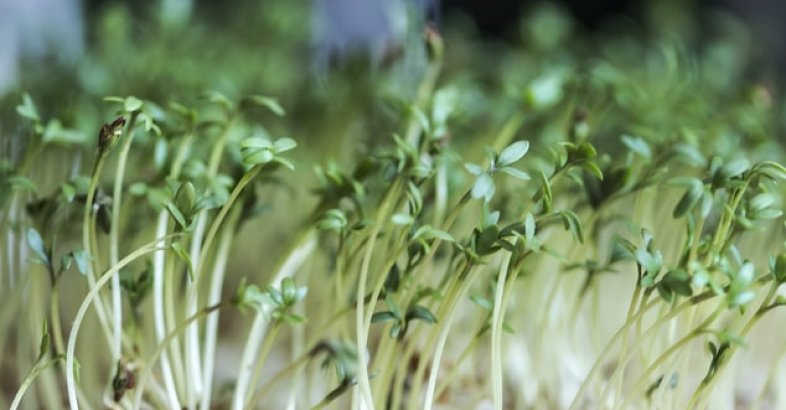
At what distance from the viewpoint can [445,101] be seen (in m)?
0.94

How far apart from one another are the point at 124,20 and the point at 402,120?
2.12ft

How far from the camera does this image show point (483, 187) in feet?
2.28

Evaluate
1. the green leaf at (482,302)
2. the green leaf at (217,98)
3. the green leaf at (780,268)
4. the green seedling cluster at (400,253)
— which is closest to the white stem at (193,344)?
the green seedling cluster at (400,253)

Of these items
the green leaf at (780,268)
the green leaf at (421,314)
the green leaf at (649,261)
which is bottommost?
the green leaf at (421,314)

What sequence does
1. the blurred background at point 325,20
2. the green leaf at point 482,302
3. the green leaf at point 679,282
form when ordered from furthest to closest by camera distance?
the blurred background at point 325,20 → the green leaf at point 482,302 → the green leaf at point 679,282

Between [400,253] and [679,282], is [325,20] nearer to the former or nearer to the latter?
[400,253]

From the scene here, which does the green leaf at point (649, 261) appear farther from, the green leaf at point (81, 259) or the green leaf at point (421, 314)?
the green leaf at point (81, 259)

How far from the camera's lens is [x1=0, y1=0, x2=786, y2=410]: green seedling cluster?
73cm

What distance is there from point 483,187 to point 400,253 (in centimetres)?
10

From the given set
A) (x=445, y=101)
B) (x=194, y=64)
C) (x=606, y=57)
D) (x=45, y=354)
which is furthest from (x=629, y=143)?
(x=606, y=57)

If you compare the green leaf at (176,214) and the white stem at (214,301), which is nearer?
the green leaf at (176,214)

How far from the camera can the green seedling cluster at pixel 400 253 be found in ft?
2.39

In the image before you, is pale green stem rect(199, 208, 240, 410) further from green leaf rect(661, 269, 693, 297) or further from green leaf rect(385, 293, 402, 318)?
green leaf rect(661, 269, 693, 297)

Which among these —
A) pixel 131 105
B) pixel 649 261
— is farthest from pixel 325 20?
pixel 649 261
